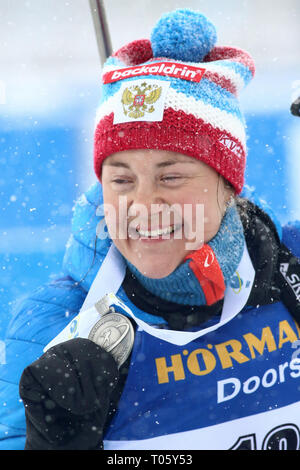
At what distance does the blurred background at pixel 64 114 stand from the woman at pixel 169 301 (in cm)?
91

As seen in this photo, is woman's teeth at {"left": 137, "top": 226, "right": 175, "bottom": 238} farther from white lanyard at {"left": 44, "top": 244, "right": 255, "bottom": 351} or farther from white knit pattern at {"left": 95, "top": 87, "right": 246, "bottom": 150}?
white knit pattern at {"left": 95, "top": 87, "right": 246, "bottom": 150}

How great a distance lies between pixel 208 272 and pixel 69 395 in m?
0.49

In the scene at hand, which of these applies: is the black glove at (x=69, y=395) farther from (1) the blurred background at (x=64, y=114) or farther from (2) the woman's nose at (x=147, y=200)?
(1) the blurred background at (x=64, y=114)

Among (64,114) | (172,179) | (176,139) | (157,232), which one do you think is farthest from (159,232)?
(64,114)

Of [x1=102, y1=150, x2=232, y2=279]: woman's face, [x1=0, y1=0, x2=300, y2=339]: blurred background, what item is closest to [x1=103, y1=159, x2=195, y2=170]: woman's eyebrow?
[x1=102, y1=150, x2=232, y2=279]: woman's face

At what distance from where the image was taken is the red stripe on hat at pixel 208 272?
4.69ft

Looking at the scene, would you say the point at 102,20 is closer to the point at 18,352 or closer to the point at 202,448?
the point at 18,352

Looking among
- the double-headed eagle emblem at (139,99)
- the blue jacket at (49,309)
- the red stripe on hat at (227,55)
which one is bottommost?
the blue jacket at (49,309)

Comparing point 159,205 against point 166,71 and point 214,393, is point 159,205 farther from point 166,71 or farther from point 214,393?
point 214,393

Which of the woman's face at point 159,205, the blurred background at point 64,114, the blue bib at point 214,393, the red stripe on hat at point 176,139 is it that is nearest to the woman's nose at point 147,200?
the woman's face at point 159,205

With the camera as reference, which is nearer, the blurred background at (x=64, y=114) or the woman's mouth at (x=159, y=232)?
the woman's mouth at (x=159, y=232)

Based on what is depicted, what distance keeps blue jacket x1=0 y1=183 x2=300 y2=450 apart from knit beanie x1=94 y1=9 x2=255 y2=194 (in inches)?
7.9
